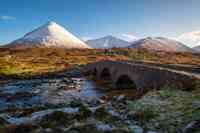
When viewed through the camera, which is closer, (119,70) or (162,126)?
(162,126)

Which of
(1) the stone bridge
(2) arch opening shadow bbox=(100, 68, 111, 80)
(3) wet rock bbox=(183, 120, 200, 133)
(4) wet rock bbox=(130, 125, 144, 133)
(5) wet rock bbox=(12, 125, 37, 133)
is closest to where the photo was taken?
(3) wet rock bbox=(183, 120, 200, 133)

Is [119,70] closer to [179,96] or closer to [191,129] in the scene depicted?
[179,96]

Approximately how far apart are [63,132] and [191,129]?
4932 mm

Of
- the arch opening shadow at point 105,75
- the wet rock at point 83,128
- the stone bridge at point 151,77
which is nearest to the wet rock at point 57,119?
the wet rock at point 83,128

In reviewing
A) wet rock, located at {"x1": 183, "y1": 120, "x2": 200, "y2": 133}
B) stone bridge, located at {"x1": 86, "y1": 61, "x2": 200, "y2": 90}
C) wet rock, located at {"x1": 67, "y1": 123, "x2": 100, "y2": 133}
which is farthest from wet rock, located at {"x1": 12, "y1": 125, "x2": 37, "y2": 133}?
stone bridge, located at {"x1": 86, "y1": 61, "x2": 200, "y2": 90}

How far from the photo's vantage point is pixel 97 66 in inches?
2261

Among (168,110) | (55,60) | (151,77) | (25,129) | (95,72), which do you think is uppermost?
(151,77)

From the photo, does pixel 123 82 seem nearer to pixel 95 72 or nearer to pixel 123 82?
pixel 123 82

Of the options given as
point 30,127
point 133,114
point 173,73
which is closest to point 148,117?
point 133,114

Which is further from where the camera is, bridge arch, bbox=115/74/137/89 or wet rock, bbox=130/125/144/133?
bridge arch, bbox=115/74/137/89

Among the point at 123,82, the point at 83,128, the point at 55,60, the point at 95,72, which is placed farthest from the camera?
the point at 55,60

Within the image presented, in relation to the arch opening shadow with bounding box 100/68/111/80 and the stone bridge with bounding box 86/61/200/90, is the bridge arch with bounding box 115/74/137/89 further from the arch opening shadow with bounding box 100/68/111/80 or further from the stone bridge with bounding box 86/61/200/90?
the arch opening shadow with bounding box 100/68/111/80

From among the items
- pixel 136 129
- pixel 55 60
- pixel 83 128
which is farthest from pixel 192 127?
pixel 55 60

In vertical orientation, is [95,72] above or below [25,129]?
below
